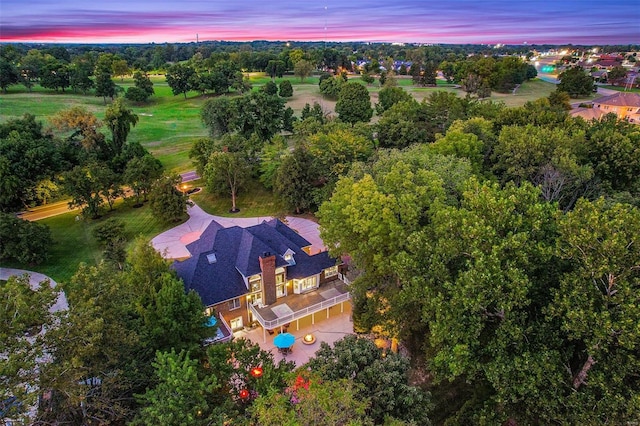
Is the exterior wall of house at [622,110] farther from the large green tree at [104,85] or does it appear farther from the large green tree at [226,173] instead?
the large green tree at [104,85]

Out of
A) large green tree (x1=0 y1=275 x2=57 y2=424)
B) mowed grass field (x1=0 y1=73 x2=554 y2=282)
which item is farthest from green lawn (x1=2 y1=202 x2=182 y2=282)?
large green tree (x1=0 y1=275 x2=57 y2=424)

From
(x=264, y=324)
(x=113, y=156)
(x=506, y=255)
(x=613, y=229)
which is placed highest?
(x=613, y=229)

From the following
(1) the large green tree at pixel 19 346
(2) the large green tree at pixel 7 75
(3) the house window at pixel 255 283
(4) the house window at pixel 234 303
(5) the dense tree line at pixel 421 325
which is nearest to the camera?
(1) the large green tree at pixel 19 346

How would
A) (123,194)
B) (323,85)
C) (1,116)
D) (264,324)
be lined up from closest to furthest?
1. (264,324)
2. (123,194)
3. (1,116)
4. (323,85)

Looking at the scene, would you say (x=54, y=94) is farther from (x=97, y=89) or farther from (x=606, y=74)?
(x=606, y=74)

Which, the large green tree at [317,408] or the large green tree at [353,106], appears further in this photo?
the large green tree at [353,106]

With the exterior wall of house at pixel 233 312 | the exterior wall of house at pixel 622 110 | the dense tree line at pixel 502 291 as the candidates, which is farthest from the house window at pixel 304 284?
the exterior wall of house at pixel 622 110

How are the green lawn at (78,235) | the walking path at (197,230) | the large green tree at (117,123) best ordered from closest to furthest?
the green lawn at (78,235) < the walking path at (197,230) < the large green tree at (117,123)

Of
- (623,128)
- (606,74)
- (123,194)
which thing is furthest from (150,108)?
(606,74)

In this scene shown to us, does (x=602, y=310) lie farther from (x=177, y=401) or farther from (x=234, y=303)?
(x=234, y=303)
